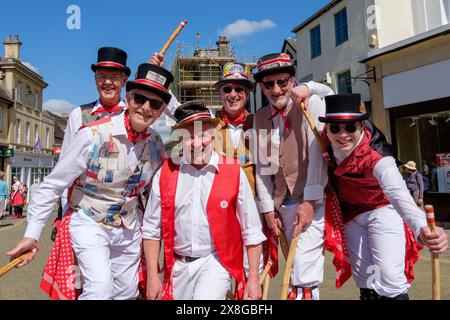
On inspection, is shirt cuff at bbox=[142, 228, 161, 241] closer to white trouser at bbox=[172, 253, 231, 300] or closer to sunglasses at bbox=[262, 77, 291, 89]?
white trouser at bbox=[172, 253, 231, 300]

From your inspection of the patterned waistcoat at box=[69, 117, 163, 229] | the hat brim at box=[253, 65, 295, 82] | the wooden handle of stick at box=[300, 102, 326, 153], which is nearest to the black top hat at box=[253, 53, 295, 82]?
the hat brim at box=[253, 65, 295, 82]

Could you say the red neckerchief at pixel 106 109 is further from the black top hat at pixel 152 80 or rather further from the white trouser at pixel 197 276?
the white trouser at pixel 197 276

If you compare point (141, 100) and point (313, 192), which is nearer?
point (141, 100)

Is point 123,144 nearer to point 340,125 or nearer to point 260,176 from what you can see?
point 260,176

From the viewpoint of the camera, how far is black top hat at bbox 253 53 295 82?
9.79 feet

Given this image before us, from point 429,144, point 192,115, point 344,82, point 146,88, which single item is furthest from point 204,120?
point 344,82

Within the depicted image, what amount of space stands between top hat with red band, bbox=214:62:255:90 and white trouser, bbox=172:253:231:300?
5.04 ft

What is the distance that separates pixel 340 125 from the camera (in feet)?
8.85

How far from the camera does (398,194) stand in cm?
250

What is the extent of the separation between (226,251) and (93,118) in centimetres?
155

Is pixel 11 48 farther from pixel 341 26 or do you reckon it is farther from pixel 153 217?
pixel 153 217

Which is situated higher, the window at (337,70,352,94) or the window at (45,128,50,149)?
the window at (45,128,50,149)

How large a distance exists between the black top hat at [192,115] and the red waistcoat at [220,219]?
0.34 meters

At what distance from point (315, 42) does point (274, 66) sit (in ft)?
47.4
